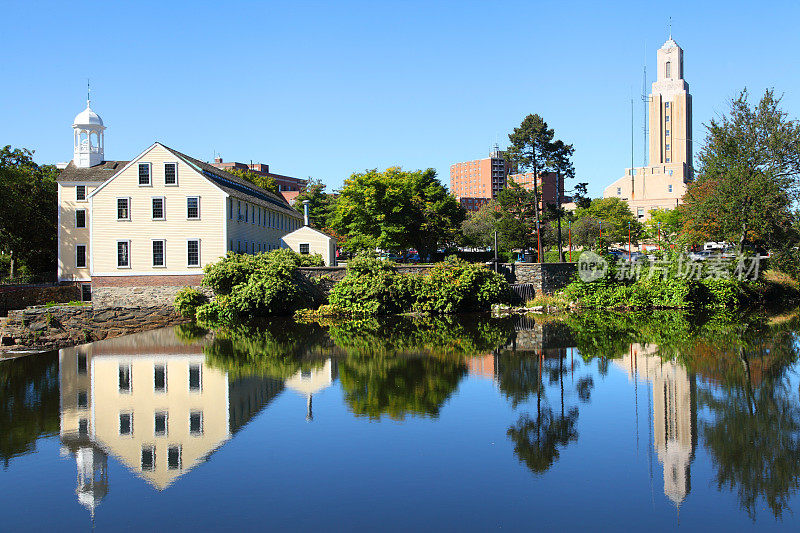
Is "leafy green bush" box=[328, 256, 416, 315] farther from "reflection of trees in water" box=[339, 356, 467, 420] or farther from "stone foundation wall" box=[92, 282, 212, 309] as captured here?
"reflection of trees in water" box=[339, 356, 467, 420]

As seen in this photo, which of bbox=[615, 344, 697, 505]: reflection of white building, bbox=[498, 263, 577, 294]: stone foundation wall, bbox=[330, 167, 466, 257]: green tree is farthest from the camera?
bbox=[330, 167, 466, 257]: green tree

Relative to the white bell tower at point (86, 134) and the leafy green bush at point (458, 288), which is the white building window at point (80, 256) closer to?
→ the white bell tower at point (86, 134)

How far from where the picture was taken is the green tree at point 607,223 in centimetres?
7125

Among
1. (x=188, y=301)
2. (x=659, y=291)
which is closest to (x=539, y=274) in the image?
(x=659, y=291)

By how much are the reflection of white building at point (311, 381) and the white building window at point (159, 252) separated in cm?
2336

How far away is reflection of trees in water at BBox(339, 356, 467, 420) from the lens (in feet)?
46.0

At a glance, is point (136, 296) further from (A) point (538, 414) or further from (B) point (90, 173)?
(A) point (538, 414)

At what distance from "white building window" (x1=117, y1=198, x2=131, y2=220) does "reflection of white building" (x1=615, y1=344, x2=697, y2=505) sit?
1208 inches

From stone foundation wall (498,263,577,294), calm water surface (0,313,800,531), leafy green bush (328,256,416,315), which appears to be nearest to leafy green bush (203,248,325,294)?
leafy green bush (328,256,416,315)

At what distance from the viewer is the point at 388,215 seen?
172ft

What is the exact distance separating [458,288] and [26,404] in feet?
81.5

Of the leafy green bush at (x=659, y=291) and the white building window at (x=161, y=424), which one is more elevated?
the leafy green bush at (x=659, y=291)

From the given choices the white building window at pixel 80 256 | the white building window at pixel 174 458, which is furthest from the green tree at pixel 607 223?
the white building window at pixel 174 458

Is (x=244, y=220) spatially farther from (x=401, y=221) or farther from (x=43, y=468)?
(x=43, y=468)
